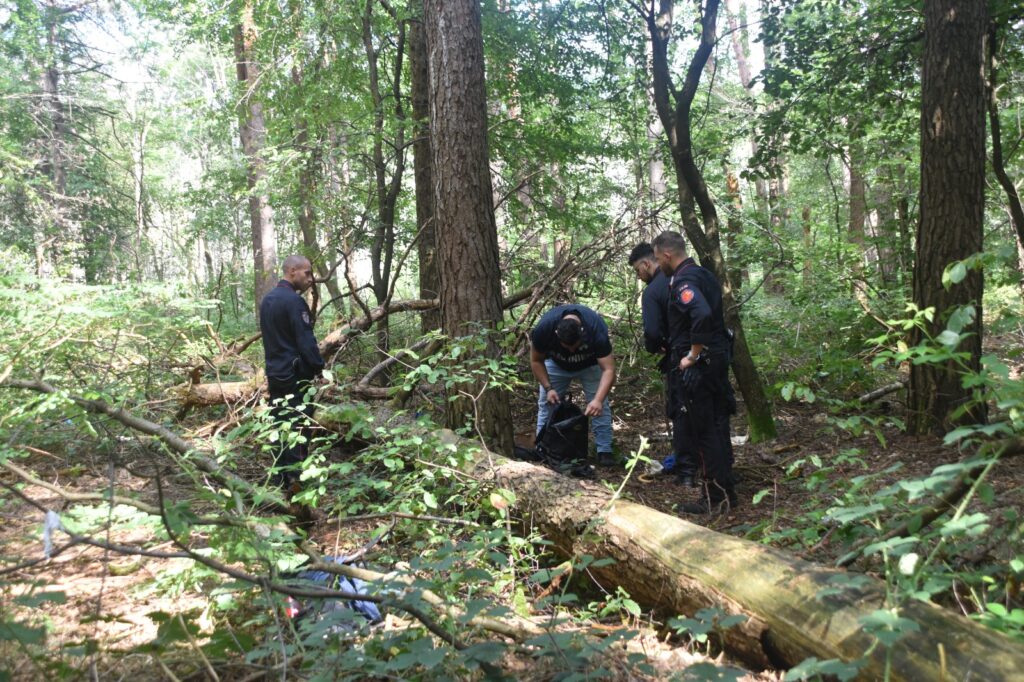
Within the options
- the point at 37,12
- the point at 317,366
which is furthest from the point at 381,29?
the point at 37,12

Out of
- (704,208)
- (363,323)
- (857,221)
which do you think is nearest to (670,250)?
(704,208)

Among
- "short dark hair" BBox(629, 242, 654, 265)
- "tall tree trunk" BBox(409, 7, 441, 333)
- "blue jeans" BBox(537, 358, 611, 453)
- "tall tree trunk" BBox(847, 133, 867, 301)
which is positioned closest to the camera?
"short dark hair" BBox(629, 242, 654, 265)

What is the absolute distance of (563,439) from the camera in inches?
215

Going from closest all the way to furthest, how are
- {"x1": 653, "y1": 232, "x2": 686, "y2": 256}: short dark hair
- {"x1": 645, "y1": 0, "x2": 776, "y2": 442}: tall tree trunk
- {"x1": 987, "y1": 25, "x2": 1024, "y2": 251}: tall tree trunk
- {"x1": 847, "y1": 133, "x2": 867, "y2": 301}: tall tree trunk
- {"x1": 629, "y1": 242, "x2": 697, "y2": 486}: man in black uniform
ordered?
{"x1": 653, "y1": 232, "x2": 686, "y2": 256}: short dark hair
{"x1": 629, "y1": 242, "x2": 697, "y2": 486}: man in black uniform
{"x1": 987, "y1": 25, "x2": 1024, "y2": 251}: tall tree trunk
{"x1": 645, "y1": 0, "x2": 776, "y2": 442}: tall tree trunk
{"x1": 847, "y1": 133, "x2": 867, "y2": 301}: tall tree trunk

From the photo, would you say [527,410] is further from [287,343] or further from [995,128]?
[995,128]

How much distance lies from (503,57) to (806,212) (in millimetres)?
12906

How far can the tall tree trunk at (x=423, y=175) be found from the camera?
7.36 metres

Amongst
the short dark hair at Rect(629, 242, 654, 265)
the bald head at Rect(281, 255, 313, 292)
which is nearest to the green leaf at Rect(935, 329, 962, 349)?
the short dark hair at Rect(629, 242, 654, 265)

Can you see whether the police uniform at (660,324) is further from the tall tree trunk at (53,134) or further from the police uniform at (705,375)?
the tall tree trunk at (53,134)

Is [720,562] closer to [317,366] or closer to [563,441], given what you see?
[563,441]

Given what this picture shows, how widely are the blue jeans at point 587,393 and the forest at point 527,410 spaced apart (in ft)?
0.49

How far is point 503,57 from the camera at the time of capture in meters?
8.38

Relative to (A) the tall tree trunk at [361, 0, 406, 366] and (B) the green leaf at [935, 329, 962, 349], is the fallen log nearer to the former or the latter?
(B) the green leaf at [935, 329, 962, 349]

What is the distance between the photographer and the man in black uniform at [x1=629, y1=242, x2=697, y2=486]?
5.13 meters
